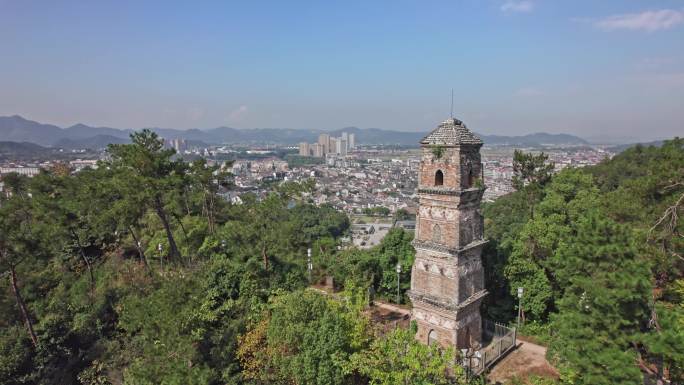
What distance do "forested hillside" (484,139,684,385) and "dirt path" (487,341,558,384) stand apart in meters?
0.91

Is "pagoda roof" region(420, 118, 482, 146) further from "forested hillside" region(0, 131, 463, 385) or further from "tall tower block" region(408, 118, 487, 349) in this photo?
"forested hillside" region(0, 131, 463, 385)

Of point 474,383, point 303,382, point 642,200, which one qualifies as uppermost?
point 642,200

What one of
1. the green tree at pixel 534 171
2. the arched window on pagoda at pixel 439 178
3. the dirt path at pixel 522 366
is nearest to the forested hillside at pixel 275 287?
the green tree at pixel 534 171

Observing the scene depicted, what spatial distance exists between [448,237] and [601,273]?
18.6 ft

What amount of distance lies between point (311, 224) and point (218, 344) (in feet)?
128

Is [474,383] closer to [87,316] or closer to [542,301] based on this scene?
[542,301]

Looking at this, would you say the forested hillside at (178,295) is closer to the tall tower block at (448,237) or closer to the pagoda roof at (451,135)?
the tall tower block at (448,237)

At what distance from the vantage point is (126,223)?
20688mm

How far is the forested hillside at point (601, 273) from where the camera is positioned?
26.7 feet

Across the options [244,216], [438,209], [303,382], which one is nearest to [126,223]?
[244,216]

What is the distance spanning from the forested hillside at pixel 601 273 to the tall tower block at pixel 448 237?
2.97m

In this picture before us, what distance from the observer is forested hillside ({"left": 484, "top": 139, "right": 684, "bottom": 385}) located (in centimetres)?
815

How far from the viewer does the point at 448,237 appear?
13930 millimetres

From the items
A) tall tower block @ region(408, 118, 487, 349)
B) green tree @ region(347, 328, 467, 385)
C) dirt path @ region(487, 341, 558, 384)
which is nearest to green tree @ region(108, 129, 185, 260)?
tall tower block @ region(408, 118, 487, 349)
